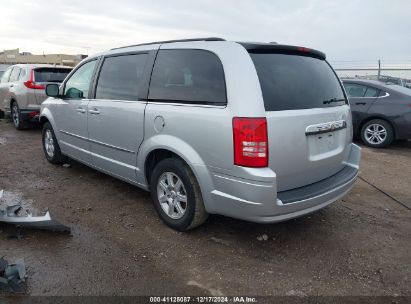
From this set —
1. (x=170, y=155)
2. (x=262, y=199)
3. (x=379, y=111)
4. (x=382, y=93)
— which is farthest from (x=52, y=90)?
(x=382, y=93)

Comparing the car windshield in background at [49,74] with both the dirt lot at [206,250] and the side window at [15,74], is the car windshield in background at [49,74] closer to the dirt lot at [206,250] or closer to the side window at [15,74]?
the side window at [15,74]

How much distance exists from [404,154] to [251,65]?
5.90 m

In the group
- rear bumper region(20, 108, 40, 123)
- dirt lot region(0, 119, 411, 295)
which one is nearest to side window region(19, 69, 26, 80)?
rear bumper region(20, 108, 40, 123)

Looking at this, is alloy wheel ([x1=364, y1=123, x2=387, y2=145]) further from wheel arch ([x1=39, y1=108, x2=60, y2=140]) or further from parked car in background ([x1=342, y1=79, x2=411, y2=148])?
A: wheel arch ([x1=39, y1=108, x2=60, y2=140])

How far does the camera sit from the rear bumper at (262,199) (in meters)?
2.81

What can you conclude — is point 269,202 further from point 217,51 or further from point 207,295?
point 217,51

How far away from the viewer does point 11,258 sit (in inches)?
121

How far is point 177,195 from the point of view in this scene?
3.51 meters

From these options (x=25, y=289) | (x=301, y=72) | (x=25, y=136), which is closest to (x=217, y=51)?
(x=301, y=72)

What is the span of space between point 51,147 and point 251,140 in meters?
4.21

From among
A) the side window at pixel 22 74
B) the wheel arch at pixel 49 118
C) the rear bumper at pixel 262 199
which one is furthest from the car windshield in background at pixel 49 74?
the rear bumper at pixel 262 199

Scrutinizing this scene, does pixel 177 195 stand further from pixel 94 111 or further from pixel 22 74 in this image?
pixel 22 74

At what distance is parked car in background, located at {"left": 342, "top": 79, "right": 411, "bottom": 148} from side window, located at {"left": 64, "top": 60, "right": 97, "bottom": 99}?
238 inches

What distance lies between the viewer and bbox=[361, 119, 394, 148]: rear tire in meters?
7.73
